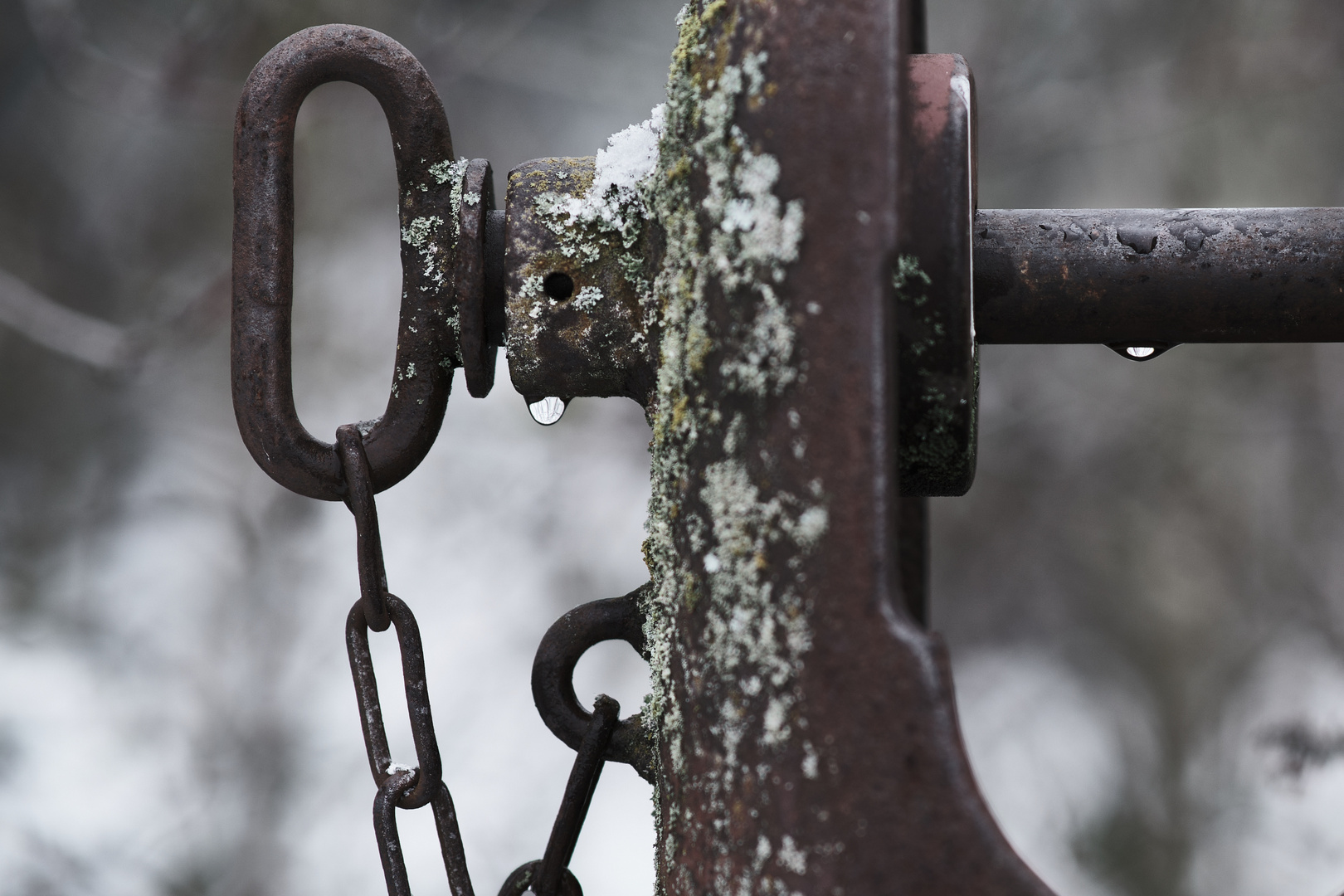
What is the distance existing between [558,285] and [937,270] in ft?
0.62

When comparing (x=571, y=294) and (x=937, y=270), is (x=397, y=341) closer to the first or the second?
(x=571, y=294)

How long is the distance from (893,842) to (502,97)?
2.02m

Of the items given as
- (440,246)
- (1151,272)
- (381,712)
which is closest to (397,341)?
(440,246)

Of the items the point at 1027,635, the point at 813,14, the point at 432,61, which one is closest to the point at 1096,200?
the point at 1027,635

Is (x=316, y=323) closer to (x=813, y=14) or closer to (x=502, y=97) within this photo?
(x=502, y=97)

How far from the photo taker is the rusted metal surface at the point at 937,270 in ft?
1.38

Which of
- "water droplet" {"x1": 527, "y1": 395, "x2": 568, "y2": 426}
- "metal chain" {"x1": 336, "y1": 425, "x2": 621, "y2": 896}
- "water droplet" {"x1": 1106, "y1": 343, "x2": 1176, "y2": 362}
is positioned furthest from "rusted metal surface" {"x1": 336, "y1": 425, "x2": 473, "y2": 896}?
"water droplet" {"x1": 1106, "y1": 343, "x2": 1176, "y2": 362}

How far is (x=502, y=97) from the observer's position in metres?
2.09

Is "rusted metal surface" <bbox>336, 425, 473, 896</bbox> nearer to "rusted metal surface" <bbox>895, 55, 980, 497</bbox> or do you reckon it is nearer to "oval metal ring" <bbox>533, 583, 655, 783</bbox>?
"oval metal ring" <bbox>533, 583, 655, 783</bbox>

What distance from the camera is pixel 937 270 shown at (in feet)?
1.38

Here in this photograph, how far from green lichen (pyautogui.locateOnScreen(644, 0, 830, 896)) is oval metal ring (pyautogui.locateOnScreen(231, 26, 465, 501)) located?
18cm

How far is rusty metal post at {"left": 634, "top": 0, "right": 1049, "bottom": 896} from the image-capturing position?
0.33 meters

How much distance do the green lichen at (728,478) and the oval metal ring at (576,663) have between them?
0.15 metres

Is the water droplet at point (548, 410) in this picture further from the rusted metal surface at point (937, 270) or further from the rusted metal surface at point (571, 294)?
the rusted metal surface at point (937, 270)
